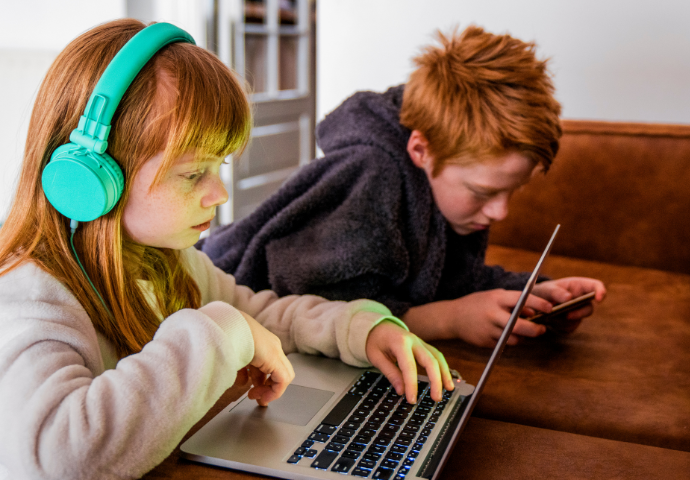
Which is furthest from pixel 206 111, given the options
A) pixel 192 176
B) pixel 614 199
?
pixel 614 199

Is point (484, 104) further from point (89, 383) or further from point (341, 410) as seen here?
point (89, 383)

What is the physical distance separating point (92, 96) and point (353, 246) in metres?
0.50

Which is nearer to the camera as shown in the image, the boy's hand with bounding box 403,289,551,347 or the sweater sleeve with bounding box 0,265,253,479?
the sweater sleeve with bounding box 0,265,253,479

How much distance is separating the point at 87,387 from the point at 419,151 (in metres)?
0.77

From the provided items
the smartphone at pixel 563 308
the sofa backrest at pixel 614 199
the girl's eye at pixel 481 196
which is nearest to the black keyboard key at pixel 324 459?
the smartphone at pixel 563 308

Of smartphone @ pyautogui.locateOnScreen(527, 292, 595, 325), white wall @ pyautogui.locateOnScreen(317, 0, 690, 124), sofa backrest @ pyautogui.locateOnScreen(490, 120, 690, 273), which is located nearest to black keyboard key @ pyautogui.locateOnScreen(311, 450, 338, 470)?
smartphone @ pyautogui.locateOnScreen(527, 292, 595, 325)

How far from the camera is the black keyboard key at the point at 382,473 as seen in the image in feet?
1.73

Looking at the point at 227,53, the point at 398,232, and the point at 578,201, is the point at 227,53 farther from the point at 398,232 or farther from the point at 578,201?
the point at 398,232

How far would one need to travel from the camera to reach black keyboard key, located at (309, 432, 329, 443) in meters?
0.59

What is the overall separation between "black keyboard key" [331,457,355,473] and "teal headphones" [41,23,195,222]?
1.01 feet

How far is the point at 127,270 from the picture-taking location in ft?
2.26

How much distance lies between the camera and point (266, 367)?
63cm

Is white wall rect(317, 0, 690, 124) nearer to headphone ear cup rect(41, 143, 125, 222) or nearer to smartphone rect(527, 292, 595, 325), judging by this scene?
smartphone rect(527, 292, 595, 325)

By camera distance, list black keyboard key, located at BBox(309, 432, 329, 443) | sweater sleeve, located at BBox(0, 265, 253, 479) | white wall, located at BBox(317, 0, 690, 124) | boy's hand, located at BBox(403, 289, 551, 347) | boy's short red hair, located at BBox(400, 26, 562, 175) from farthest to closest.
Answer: white wall, located at BBox(317, 0, 690, 124)
boy's short red hair, located at BBox(400, 26, 562, 175)
boy's hand, located at BBox(403, 289, 551, 347)
black keyboard key, located at BBox(309, 432, 329, 443)
sweater sleeve, located at BBox(0, 265, 253, 479)
